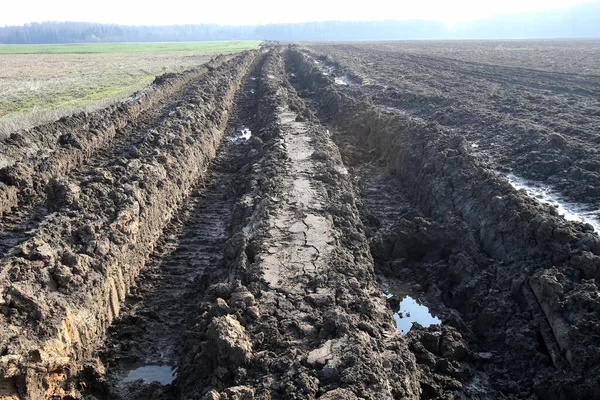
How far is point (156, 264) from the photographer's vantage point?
30.7ft

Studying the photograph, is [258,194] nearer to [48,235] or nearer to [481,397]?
[48,235]

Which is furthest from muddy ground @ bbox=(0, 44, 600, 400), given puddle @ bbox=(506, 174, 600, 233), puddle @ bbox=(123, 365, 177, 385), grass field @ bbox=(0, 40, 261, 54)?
grass field @ bbox=(0, 40, 261, 54)

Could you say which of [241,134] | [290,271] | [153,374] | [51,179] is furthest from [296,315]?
[241,134]

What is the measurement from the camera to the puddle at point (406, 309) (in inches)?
314

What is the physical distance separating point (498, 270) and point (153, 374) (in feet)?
17.9

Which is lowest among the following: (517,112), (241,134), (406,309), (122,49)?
(122,49)

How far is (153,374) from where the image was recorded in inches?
260

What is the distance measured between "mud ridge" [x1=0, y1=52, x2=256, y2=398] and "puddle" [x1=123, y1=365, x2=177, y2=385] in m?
0.66

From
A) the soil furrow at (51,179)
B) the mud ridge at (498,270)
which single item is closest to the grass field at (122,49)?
the soil furrow at (51,179)

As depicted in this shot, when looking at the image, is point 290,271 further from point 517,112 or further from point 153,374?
point 517,112

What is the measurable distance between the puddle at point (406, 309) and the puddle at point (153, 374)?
133 inches

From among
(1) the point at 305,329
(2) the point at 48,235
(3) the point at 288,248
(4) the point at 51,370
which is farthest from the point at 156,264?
(1) the point at 305,329

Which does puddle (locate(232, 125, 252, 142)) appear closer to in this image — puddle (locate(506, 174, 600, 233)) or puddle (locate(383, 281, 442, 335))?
puddle (locate(506, 174, 600, 233))

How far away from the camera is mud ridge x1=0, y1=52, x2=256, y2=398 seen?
5.91m
